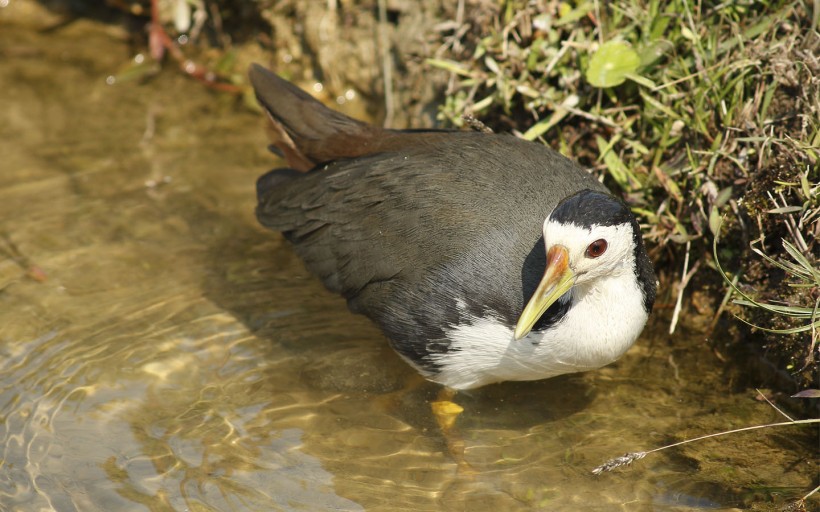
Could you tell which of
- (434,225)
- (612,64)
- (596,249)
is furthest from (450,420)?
(612,64)

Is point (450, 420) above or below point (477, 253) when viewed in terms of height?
below

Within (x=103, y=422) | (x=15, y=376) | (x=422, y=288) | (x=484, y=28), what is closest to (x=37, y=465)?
(x=103, y=422)

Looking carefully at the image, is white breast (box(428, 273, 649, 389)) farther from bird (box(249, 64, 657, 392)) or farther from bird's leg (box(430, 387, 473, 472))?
bird's leg (box(430, 387, 473, 472))

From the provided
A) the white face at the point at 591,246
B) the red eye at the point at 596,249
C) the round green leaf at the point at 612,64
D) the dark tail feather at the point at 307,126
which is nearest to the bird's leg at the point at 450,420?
the white face at the point at 591,246

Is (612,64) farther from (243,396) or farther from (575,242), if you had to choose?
(243,396)

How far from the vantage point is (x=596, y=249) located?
3.48 m

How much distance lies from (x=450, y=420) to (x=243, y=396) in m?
0.95

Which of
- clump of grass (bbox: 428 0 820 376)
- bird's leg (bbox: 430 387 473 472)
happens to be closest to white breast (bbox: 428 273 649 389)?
bird's leg (bbox: 430 387 473 472)

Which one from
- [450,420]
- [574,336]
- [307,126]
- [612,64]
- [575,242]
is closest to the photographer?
[575,242]

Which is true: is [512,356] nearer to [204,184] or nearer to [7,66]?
[204,184]

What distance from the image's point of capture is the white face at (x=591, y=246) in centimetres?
343

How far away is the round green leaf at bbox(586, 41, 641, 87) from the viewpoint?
4395 millimetres

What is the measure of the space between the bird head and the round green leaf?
42.0 inches

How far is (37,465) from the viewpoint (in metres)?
3.76
